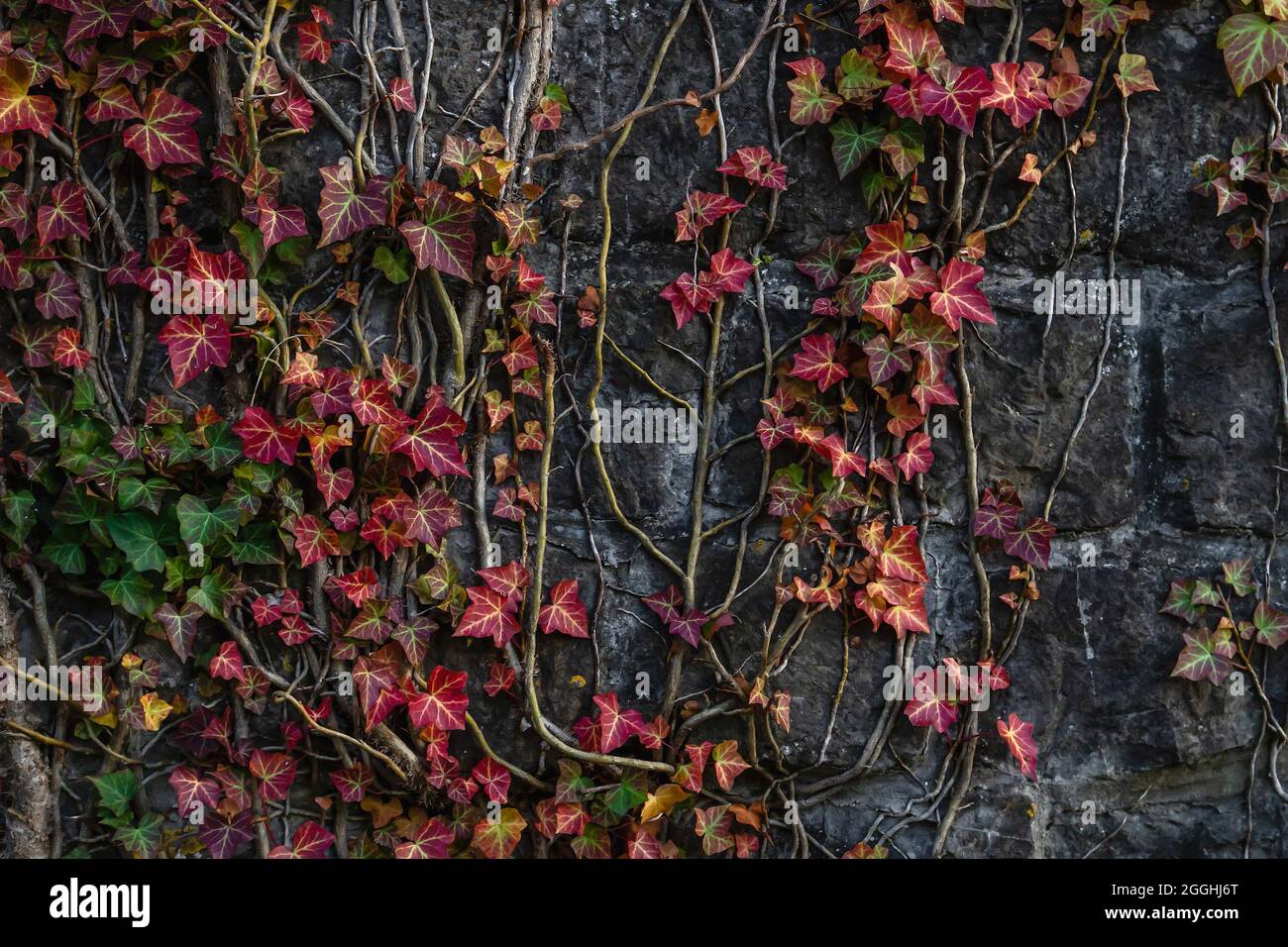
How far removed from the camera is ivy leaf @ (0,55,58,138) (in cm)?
219

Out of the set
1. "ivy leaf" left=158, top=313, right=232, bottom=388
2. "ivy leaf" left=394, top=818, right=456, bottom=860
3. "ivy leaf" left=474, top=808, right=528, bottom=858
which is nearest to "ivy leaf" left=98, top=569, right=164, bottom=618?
"ivy leaf" left=158, top=313, right=232, bottom=388

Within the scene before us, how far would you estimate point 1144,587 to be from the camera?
2.40 meters

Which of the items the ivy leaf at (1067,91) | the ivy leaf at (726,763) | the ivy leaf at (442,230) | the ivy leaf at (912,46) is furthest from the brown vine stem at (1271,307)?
the ivy leaf at (442,230)

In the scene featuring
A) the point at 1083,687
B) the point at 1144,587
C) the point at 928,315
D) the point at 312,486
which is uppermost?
the point at 928,315

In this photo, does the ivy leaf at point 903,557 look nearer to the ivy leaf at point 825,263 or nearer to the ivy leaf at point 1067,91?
the ivy leaf at point 825,263

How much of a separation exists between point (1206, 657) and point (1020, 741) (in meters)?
0.48

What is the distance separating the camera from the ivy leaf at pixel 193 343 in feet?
7.32

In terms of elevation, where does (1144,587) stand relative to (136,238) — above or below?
below

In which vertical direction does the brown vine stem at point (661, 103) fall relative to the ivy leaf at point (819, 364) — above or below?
above

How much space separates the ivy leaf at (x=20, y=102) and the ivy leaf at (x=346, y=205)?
602 millimetres
